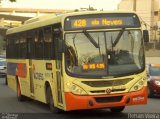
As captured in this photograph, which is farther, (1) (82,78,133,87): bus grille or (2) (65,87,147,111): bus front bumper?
(1) (82,78,133,87): bus grille

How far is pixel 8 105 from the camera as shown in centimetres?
1836

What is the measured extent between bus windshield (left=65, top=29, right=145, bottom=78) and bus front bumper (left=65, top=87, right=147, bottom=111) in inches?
21.1

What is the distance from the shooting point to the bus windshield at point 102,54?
13266 mm

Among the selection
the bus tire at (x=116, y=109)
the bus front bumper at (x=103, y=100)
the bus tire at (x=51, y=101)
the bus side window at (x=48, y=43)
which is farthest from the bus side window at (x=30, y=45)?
the bus front bumper at (x=103, y=100)

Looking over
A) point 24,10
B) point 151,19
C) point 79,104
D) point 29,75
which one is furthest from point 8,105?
point 24,10

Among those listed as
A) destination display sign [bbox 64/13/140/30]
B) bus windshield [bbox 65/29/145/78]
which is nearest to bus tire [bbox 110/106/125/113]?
bus windshield [bbox 65/29/145/78]

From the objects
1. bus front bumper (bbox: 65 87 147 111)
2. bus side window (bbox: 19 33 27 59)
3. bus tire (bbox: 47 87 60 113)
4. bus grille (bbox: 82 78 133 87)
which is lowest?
bus tire (bbox: 47 87 60 113)

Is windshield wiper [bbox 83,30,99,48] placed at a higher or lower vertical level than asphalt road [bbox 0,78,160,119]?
higher

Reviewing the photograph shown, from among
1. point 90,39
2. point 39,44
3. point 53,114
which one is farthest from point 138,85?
point 39,44

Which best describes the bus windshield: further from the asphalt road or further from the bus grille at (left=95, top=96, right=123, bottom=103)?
the asphalt road

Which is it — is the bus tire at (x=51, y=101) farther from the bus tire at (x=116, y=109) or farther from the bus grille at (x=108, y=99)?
the bus grille at (x=108, y=99)

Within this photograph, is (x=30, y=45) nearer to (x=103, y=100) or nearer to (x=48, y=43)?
(x=48, y=43)

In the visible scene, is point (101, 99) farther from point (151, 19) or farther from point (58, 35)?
point (151, 19)

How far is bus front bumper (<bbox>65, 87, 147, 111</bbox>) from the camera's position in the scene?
514 inches
